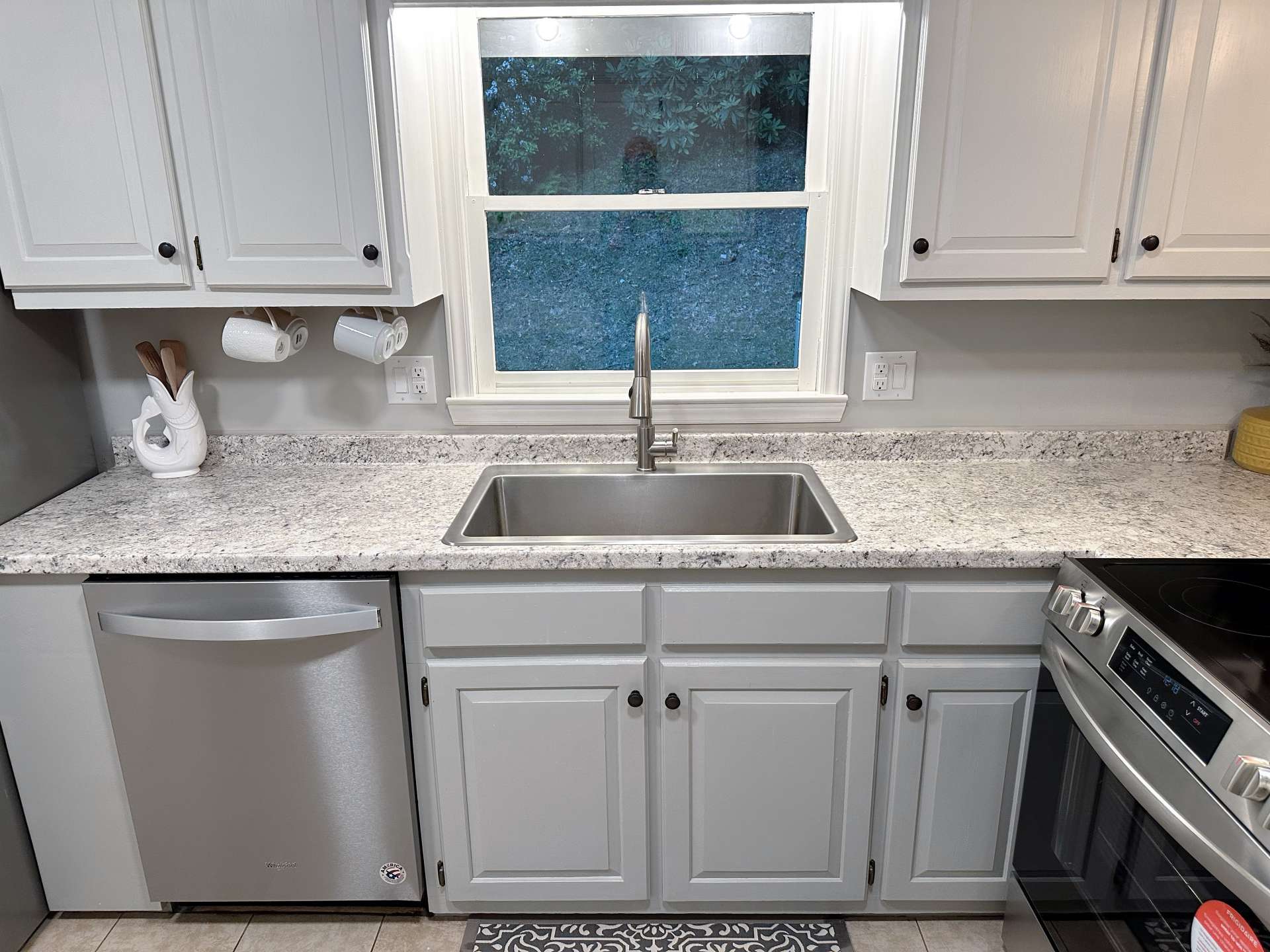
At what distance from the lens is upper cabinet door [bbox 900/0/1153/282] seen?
4.91ft

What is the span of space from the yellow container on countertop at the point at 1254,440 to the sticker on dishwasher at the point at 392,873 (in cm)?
206

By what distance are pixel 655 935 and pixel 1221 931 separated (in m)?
1.07

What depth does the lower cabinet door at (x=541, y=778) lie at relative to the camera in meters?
1.59

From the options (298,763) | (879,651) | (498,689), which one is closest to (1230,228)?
(879,651)

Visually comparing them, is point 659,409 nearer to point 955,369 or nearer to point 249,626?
point 955,369

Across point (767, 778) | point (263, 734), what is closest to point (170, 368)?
point (263, 734)

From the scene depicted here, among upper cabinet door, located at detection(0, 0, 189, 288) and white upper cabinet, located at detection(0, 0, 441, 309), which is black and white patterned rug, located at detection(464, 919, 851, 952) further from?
upper cabinet door, located at detection(0, 0, 189, 288)

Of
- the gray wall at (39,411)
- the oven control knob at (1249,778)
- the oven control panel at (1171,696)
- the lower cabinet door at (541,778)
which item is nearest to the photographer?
the oven control knob at (1249,778)

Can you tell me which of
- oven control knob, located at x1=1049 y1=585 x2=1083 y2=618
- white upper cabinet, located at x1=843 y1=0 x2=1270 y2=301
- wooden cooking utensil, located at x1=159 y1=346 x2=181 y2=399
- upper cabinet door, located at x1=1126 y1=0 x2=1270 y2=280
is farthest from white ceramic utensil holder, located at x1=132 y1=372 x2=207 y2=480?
upper cabinet door, located at x1=1126 y1=0 x2=1270 y2=280

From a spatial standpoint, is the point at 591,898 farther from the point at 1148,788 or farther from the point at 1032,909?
the point at 1148,788

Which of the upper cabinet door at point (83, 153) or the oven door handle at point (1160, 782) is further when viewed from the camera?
the upper cabinet door at point (83, 153)

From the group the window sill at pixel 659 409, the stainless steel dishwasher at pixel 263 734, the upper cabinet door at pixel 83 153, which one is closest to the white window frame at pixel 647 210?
the window sill at pixel 659 409

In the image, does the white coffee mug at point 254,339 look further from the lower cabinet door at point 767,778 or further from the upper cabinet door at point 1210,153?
the upper cabinet door at point 1210,153

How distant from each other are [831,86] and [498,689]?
1.46 m
